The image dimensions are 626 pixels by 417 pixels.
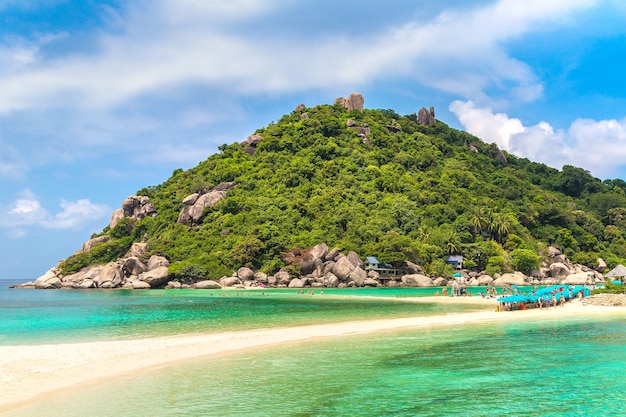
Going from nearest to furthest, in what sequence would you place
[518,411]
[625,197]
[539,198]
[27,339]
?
[518,411] < [27,339] < [539,198] < [625,197]

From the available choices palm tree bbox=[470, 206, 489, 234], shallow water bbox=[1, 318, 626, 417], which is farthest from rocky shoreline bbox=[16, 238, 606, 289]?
shallow water bbox=[1, 318, 626, 417]

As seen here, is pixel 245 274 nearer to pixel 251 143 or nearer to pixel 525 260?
pixel 525 260

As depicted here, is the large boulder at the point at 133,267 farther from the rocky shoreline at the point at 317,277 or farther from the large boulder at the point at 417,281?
the large boulder at the point at 417,281

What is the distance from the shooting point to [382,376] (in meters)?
12.7

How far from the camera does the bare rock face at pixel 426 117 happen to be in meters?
137

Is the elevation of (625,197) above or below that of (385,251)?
above

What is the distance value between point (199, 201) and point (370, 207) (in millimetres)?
31760

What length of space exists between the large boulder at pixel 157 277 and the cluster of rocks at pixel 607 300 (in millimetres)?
53609

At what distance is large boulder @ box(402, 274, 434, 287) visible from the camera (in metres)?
66.9

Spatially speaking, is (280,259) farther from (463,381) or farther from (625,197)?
(625,197)

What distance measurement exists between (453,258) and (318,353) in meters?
62.6

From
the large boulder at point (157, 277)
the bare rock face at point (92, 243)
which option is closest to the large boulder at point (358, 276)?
Result: the large boulder at point (157, 277)

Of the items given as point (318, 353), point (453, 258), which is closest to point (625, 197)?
point (453, 258)

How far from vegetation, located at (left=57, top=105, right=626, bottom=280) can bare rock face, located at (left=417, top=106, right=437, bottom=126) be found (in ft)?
59.2
